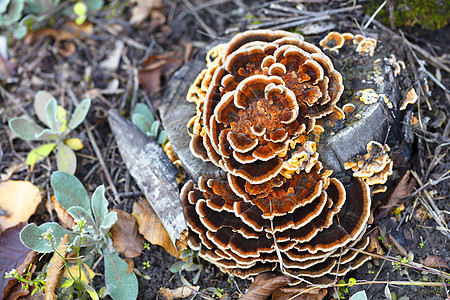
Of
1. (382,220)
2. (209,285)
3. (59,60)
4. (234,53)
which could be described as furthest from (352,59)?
(59,60)

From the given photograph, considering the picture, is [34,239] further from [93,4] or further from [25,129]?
[93,4]

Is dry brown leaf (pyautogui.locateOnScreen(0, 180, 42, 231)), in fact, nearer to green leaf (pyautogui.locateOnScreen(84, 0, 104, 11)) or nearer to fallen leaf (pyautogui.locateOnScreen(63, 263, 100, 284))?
fallen leaf (pyautogui.locateOnScreen(63, 263, 100, 284))

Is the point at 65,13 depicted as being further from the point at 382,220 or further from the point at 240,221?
the point at 382,220

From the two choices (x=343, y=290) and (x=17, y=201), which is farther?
(x=17, y=201)

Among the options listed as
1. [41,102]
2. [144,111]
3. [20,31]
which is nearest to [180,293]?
[144,111]

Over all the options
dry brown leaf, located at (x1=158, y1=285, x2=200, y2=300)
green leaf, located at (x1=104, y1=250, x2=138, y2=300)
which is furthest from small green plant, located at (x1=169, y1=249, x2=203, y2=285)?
green leaf, located at (x1=104, y1=250, x2=138, y2=300)

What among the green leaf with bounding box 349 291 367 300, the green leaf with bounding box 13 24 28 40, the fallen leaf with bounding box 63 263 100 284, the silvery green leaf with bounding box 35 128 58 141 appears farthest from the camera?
the green leaf with bounding box 13 24 28 40
